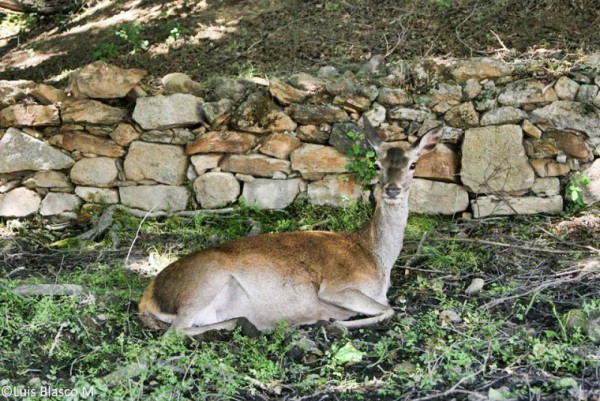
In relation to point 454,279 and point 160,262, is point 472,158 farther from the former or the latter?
point 160,262

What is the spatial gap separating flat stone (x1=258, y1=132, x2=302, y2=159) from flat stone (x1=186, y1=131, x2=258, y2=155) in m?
0.15

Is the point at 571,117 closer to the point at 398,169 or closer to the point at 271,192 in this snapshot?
the point at 398,169

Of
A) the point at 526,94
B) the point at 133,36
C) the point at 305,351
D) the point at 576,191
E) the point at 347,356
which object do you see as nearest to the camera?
the point at 347,356

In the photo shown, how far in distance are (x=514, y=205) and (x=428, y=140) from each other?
171 cm

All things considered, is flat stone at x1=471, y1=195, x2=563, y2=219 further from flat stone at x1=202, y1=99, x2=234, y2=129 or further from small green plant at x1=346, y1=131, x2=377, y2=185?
flat stone at x1=202, y1=99, x2=234, y2=129

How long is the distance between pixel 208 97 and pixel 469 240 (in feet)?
9.97

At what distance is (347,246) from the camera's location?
237 inches

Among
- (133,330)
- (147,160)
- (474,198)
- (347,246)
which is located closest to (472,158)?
(474,198)

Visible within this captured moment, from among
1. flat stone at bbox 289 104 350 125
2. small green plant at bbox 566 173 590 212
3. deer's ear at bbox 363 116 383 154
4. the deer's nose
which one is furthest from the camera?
flat stone at bbox 289 104 350 125

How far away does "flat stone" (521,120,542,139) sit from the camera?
738 centimetres

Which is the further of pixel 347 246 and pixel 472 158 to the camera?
pixel 472 158

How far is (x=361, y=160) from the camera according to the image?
748 centimetres

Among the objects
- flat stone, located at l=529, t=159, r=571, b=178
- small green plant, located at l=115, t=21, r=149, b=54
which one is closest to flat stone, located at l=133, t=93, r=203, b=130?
small green plant, located at l=115, t=21, r=149, b=54

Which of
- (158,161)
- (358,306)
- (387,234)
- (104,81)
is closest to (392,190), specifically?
(387,234)
